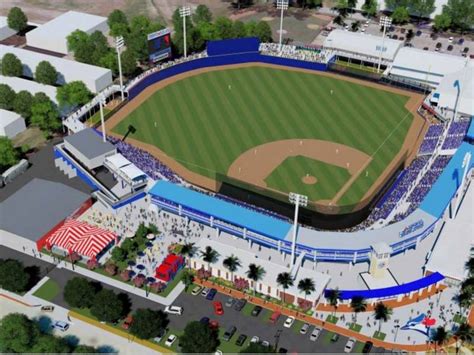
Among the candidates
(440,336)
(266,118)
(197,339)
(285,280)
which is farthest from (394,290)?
(266,118)

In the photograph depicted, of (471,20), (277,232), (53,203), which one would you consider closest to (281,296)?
(277,232)

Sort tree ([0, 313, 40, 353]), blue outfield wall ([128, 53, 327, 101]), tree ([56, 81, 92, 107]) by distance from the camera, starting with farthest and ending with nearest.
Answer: blue outfield wall ([128, 53, 327, 101]), tree ([56, 81, 92, 107]), tree ([0, 313, 40, 353])

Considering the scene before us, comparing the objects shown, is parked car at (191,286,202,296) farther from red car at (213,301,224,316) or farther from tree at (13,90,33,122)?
tree at (13,90,33,122)

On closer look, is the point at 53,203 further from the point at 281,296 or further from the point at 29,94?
the point at 281,296

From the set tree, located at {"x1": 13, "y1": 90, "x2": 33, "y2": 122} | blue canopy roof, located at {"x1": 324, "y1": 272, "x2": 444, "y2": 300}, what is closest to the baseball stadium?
blue canopy roof, located at {"x1": 324, "y1": 272, "x2": 444, "y2": 300}

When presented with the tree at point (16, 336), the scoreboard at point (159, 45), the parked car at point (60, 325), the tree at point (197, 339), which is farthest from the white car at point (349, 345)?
the scoreboard at point (159, 45)

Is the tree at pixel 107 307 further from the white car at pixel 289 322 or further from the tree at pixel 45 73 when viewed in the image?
the tree at pixel 45 73
